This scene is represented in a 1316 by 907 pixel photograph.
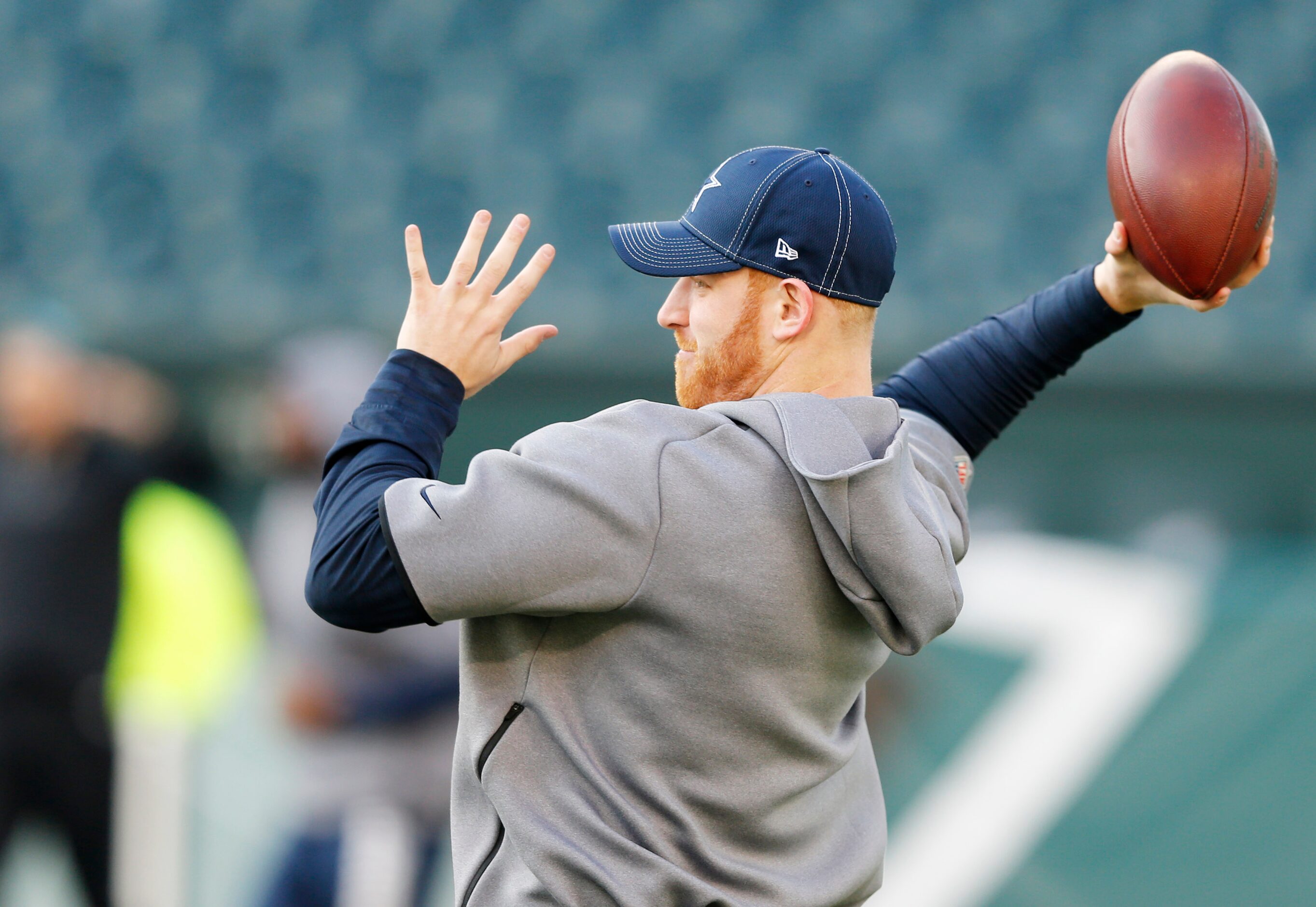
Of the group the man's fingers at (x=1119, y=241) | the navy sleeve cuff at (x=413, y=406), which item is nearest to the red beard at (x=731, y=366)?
the navy sleeve cuff at (x=413, y=406)

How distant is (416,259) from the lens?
1.61 metres

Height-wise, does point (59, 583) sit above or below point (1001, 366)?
below

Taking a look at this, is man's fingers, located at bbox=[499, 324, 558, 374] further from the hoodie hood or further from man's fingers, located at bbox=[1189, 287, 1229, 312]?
man's fingers, located at bbox=[1189, 287, 1229, 312]

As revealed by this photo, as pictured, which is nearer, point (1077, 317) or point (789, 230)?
point (789, 230)

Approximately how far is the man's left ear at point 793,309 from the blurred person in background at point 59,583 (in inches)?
124

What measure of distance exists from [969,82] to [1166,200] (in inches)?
129

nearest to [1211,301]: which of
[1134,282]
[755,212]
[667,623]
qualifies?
[1134,282]

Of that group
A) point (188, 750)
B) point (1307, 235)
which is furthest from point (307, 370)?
point (1307, 235)

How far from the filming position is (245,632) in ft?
14.4

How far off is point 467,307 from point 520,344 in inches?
3.8

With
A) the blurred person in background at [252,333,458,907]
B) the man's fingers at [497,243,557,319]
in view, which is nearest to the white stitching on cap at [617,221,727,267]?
the man's fingers at [497,243,557,319]

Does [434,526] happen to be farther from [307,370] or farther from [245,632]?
[245,632]

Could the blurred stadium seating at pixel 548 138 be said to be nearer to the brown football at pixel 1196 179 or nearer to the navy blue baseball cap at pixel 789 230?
the brown football at pixel 1196 179

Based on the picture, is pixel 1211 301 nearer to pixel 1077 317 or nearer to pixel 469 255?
pixel 1077 317
